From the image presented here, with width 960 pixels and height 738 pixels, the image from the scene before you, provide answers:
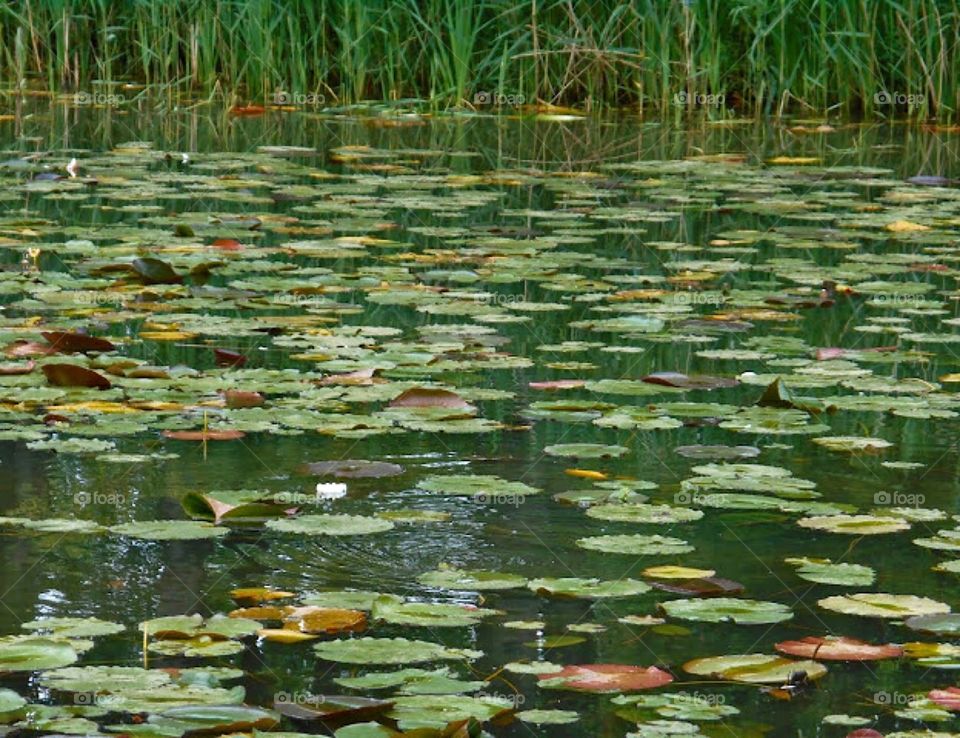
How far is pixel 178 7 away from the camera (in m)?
10.9

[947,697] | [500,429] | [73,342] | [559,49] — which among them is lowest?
[947,697]

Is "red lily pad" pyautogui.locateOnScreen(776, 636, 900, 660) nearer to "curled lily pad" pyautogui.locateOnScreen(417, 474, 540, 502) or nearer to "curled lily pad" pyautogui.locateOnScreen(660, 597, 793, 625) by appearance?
"curled lily pad" pyautogui.locateOnScreen(660, 597, 793, 625)

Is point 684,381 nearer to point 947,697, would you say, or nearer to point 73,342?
point 73,342

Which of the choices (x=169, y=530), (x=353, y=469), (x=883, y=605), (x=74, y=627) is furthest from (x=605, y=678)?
(x=353, y=469)

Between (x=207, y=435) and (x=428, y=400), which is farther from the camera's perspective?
(x=428, y=400)

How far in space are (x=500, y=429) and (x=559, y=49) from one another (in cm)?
719

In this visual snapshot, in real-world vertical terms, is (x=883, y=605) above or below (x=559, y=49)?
below

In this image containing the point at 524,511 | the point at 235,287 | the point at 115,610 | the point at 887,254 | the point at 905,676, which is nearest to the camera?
the point at 905,676

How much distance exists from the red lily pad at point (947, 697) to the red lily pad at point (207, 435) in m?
1.67

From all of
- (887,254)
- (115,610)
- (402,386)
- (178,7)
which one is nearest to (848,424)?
(402,386)

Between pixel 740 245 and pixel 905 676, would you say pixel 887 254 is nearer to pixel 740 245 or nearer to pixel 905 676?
pixel 740 245

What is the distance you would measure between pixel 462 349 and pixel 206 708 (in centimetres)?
237

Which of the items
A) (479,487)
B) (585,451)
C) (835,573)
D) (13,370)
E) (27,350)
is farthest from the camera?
(27,350)

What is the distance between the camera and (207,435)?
3.74 metres
